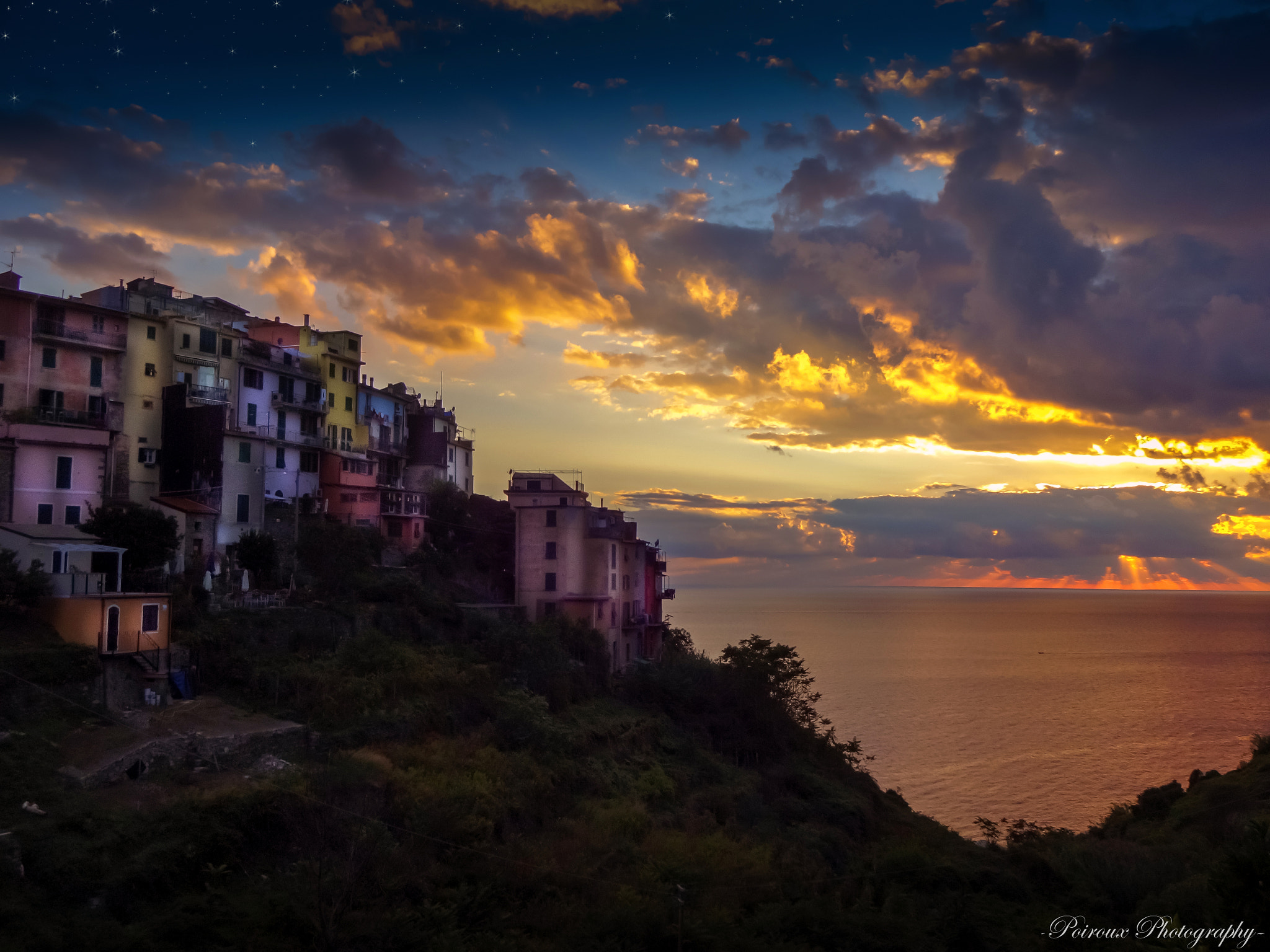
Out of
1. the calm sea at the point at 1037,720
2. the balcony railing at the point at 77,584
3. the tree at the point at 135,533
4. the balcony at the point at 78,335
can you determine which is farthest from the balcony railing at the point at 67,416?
the calm sea at the point at 1037,720

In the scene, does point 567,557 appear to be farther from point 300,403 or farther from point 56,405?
point 56,405

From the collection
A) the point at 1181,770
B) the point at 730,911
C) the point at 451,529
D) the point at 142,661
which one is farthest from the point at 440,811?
the point at 1181,770

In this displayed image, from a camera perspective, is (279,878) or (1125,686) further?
(1125,686)

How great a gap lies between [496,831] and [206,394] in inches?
1165

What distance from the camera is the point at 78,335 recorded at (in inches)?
1649

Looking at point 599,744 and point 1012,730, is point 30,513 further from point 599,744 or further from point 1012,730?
point 1012,730

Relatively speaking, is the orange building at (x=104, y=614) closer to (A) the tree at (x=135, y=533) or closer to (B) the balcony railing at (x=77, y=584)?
(B) the balcony railing at (x=77, y=584)

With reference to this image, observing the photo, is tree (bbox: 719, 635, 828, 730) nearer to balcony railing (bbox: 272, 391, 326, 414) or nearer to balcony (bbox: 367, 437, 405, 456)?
balcony (bbox: 367, 437, 405, 456)

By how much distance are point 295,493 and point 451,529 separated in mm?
9997

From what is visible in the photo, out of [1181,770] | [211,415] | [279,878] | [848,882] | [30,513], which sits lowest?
[1181,770]

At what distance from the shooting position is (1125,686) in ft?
357

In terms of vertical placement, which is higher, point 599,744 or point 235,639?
point 235,639

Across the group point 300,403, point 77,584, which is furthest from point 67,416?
point 77,584

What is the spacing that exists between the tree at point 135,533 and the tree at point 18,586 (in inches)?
153
